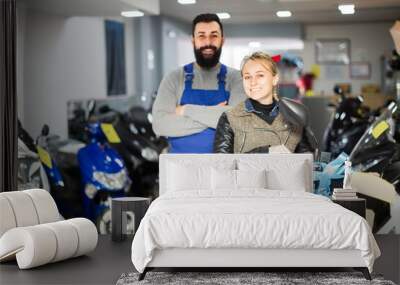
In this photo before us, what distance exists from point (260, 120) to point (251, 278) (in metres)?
2.14

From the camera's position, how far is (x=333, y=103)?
765 centimetres

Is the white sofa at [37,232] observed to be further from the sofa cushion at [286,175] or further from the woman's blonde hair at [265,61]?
the woman's blonde hair at [265,61]

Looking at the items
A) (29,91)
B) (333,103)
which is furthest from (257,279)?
(29,91)

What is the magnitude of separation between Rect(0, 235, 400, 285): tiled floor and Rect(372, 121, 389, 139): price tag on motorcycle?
1.10 metres

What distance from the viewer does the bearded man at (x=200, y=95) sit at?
7406 millimetres

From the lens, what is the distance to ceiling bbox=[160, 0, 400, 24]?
24.5 feet

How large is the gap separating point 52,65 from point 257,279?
3.62 meters

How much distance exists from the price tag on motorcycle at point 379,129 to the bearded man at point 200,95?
122 centimetres

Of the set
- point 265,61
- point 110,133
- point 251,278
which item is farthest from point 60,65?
point 251,278

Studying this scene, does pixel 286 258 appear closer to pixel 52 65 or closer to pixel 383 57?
pixel 383 57

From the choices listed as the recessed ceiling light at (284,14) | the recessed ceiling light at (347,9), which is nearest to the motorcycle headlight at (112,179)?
the recessed ceiling light at (284,14)

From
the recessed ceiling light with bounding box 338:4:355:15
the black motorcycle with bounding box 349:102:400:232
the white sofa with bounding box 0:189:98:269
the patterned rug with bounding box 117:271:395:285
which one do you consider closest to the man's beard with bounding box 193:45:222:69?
the recessed ceiling light with bounding box 338:4:355:15

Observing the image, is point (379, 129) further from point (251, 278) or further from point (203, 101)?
point (251, 278)

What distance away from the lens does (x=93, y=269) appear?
5938 millimetres
